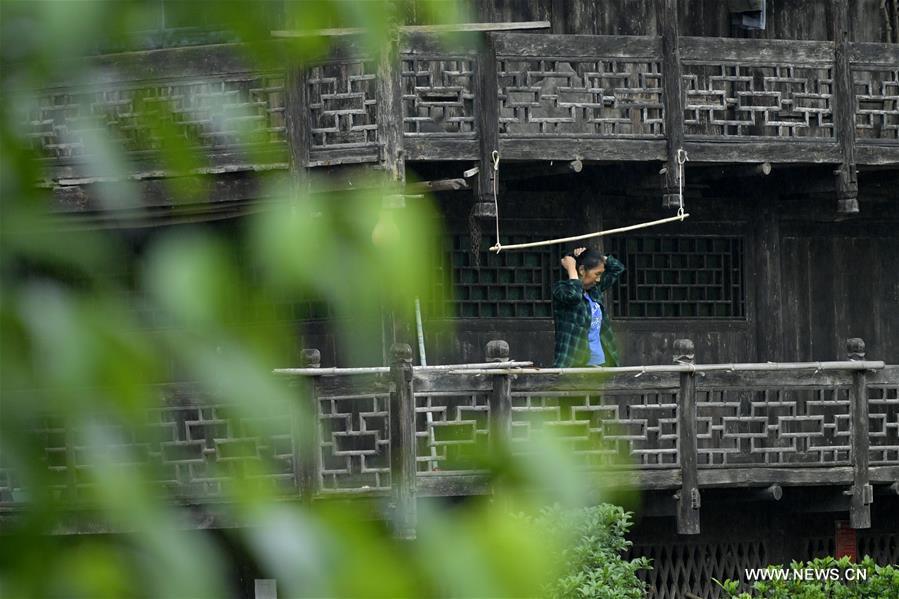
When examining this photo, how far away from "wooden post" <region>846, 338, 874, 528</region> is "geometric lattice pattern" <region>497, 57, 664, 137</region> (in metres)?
2.66

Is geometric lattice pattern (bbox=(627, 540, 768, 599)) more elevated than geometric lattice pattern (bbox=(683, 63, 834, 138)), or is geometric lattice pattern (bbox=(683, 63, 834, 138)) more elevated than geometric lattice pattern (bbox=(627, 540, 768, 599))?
geometric lattice pattern (bbox=(683, 63, 834, 138))

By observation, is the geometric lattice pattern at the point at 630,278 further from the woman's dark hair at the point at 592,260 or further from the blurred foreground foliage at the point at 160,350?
the blurred foreground foliage at the point at 160,350

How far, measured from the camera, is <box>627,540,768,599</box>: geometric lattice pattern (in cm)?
1730

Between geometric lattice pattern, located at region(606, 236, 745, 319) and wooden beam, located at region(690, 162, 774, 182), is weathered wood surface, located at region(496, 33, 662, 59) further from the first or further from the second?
geometric lattice pattern, located at region(606, 236, 745, 319)

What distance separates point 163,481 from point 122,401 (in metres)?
0.64

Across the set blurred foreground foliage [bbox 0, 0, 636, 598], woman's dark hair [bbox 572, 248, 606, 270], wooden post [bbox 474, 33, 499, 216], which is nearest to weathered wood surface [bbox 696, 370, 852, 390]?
woman's dark hair [bbox 572, 248, 606, 270]

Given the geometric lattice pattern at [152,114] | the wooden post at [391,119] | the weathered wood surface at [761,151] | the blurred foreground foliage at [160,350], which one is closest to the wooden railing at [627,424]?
the wooden post at [391,119]

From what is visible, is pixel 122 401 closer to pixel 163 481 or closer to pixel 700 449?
pixel 163 481

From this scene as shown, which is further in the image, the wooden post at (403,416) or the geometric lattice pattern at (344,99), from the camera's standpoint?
the geometric lattice pattern at (344,99)

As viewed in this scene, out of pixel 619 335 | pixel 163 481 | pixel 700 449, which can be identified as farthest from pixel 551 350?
pixel 163 481

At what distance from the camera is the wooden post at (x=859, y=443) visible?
1617 cm

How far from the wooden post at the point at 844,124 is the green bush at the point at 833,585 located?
10.6ft

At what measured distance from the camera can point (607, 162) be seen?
639 inches

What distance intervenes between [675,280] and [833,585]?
3.70 m
